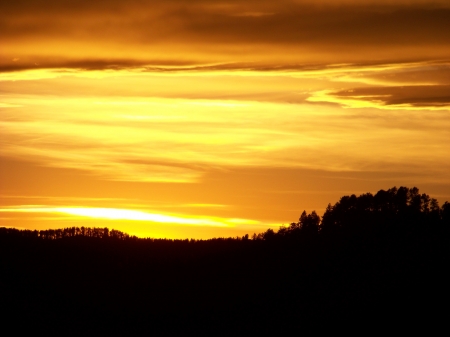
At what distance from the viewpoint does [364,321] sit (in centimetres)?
17625

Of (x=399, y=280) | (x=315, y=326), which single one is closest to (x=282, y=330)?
(x=315, y=326)

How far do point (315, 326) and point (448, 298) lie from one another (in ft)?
78.6

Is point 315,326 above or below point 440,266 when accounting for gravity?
below

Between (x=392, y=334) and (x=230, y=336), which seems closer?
(x=392, y=334)

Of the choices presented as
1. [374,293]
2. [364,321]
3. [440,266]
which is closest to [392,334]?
[364,321]

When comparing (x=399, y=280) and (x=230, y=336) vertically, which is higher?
(x=399, y=280)

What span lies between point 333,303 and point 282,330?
36.9ft

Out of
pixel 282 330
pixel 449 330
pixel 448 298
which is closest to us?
pixel 449 330

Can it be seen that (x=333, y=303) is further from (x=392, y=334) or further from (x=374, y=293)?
(x=392, y=334)

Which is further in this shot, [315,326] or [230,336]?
[230,336]

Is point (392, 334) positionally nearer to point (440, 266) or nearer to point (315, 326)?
point (315, 326)

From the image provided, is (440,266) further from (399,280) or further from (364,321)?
(364,321)

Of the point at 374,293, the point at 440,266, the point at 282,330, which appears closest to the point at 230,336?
the point at 282,330

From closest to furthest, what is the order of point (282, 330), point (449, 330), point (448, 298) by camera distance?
point (449, 330) → point (448, 298) → point (282, 330)
